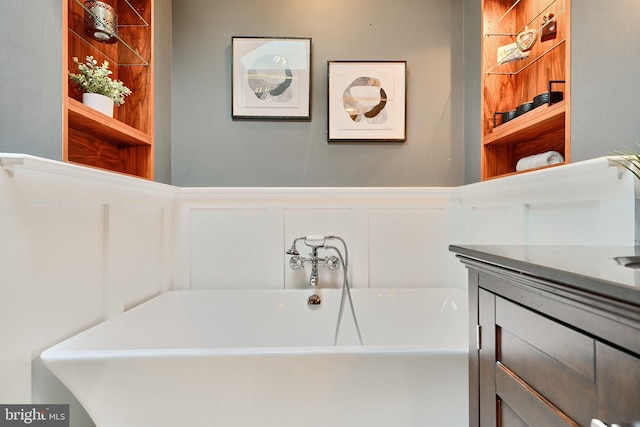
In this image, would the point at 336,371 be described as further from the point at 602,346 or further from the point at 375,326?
the point at 375,326

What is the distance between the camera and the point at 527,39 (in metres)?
1.52

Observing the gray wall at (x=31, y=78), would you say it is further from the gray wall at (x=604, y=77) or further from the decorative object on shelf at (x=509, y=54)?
the decorative object on shelf at (x=509, y=54)

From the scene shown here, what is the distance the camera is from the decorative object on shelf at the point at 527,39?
150cm

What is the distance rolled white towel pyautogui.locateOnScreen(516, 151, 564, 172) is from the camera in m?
1.32

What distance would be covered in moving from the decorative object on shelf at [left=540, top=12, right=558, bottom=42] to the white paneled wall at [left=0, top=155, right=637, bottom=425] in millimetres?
691

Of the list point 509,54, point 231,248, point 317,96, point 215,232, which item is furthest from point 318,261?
point 509,54

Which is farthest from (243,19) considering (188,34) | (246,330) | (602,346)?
(602,346)

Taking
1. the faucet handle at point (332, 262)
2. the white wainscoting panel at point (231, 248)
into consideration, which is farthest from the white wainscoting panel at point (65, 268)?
the faucet handle at point (332, 262)

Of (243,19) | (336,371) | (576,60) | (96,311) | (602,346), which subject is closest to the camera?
(602,346)

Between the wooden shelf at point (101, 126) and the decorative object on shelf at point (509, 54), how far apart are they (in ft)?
6.45

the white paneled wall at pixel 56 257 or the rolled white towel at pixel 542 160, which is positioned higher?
the rolled white towel at pixel 542 160

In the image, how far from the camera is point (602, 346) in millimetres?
420

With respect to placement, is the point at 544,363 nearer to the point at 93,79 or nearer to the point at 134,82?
the point at 93,79

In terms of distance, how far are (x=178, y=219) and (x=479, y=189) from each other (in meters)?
1.76
